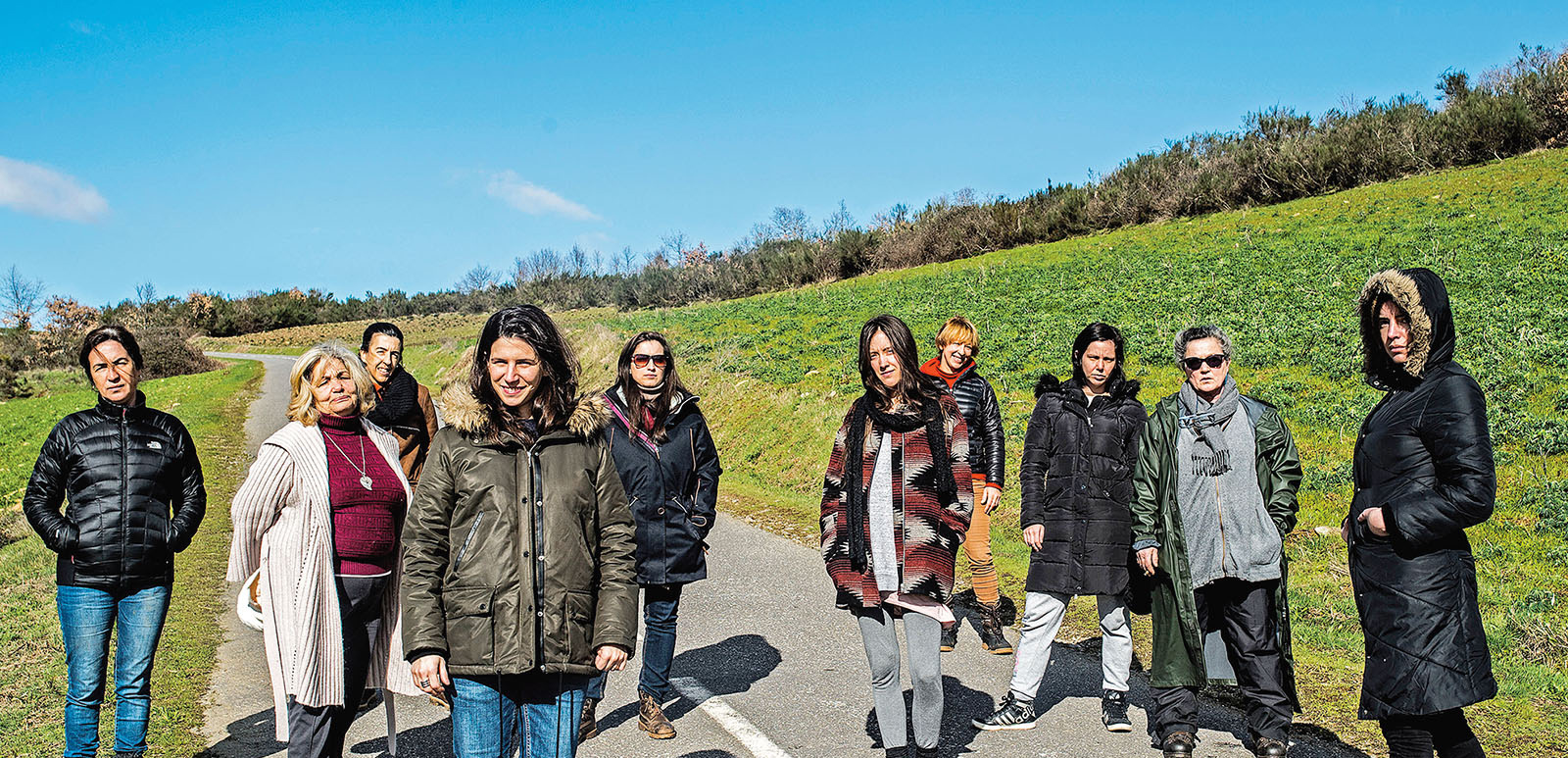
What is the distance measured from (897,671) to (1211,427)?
6.32ft

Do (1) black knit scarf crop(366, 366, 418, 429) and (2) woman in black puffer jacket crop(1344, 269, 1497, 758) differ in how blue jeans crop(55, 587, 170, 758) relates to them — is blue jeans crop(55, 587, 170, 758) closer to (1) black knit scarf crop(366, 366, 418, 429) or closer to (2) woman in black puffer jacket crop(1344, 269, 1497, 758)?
(1) black knit scarf crop(366, 366, 418, 429)

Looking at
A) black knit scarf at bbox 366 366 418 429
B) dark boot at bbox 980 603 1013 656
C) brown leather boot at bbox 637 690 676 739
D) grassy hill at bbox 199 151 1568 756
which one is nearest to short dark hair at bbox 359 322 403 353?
black knit scarf at bbox 366 366 418 429

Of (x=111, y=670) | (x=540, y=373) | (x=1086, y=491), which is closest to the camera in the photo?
(x=540, y=373)

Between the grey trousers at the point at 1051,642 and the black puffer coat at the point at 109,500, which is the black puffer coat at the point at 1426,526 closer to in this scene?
the grey trousers at the point at 1051,642

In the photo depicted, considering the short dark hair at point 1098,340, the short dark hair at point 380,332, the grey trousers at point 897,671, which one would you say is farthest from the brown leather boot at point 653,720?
the short dark hair at point 1098,340

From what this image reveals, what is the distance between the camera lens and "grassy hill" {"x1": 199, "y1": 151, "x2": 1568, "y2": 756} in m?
6.65

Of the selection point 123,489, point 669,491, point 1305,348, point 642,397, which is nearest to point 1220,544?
point 669,491

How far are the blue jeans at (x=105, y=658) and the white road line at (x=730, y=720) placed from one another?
2.74 m

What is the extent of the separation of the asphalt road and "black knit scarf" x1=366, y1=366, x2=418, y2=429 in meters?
1.69

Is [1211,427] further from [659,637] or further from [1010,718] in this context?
[659,637]

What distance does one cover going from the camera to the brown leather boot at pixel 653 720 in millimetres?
5047

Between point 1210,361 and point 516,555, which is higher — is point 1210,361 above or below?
above

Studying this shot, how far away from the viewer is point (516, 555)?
3.02 metres

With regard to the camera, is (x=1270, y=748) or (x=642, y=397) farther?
(x=642, y=397)
